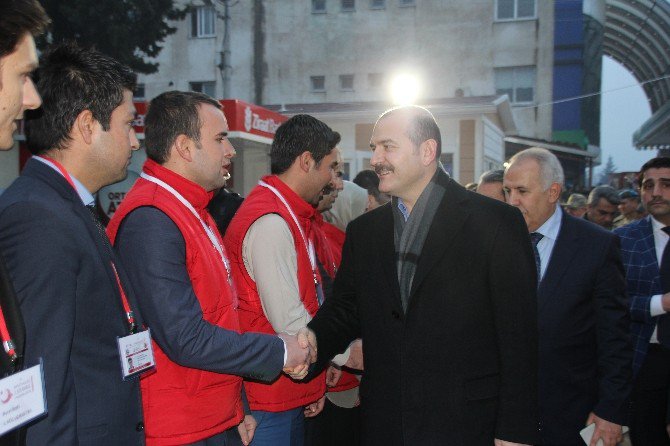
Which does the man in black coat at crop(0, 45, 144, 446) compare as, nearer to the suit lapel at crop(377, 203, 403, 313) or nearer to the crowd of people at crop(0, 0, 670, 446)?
the crowd of people at crop(0, 0, 670, 446)

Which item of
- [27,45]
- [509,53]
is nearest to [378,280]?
[27,45]

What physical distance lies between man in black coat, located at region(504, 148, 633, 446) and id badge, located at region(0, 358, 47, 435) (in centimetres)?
237

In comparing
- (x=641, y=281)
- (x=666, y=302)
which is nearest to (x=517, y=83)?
(x=641, y=281)

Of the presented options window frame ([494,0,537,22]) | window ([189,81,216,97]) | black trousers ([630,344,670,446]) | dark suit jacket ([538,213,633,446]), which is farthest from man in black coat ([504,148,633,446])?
window ([189,81,216,97])

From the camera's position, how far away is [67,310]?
169cm

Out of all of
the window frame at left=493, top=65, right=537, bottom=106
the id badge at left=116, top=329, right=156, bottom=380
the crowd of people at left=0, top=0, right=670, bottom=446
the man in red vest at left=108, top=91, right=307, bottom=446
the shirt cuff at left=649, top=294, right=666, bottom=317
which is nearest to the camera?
the crowd of people at left=0, top=0, right=670, bottom=446

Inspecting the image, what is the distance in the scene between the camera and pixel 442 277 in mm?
2512

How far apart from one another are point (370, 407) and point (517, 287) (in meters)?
0.83

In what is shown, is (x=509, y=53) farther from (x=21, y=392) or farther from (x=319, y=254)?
(x=21, y=392)

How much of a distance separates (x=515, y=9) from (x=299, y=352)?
2614 centimetres

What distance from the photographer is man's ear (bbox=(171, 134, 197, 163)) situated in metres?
2.56

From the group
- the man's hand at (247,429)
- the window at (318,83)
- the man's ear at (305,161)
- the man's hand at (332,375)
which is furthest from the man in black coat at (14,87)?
the window at (318,83)

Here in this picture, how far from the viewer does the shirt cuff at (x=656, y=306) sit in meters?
3.76

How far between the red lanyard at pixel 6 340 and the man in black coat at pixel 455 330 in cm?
149
